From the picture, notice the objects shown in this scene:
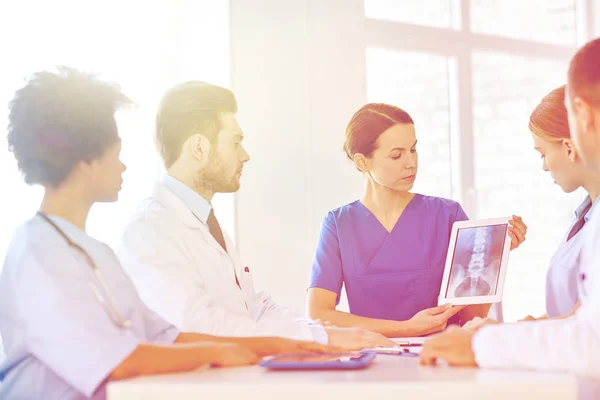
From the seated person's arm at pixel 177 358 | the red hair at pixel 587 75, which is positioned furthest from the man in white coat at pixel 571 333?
the seated person's arm at pixel 177 358

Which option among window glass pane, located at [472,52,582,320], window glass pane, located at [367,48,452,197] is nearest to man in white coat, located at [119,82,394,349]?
window glass pane, located at [367,48,452,197]

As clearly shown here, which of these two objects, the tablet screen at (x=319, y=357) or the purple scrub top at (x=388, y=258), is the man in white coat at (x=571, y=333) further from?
the purple scrub top at (x=388, y=258)

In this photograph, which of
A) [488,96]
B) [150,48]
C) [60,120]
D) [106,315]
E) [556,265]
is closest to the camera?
[106,315]

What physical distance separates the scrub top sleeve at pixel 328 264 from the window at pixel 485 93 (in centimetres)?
155

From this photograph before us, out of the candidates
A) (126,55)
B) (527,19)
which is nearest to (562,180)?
(126,55)

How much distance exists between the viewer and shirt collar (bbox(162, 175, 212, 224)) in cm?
217

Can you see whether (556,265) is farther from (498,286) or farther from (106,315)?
(106,315)

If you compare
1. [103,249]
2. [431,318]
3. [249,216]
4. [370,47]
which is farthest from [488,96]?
[103,249]

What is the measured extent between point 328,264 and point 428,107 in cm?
197

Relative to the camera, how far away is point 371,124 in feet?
8.86

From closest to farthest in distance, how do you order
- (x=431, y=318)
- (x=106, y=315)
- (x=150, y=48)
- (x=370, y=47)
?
(x=106, y=315) < (x=431, y=318) < (x=150, y=48) < (x=370, y=47)

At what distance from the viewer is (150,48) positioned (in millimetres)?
3232

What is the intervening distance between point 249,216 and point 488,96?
Answer: 1943 mm

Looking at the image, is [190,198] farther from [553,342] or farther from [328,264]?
[553,342]
